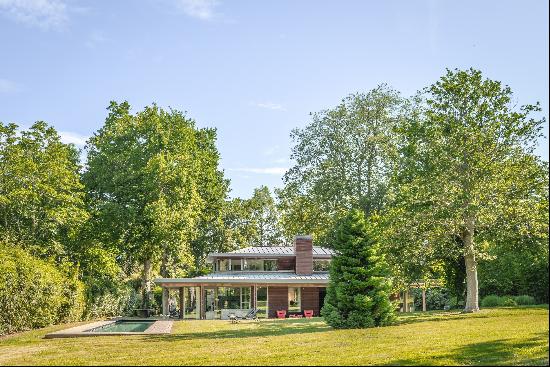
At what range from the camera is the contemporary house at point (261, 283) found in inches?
1359

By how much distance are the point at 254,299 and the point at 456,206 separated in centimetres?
1483

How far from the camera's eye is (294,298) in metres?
35.6

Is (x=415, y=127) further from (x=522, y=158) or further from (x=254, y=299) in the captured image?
(x=254, y=299)

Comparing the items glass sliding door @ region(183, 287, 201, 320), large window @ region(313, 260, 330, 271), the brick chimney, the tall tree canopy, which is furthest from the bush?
large window @ region(313, 260, 330, 271)

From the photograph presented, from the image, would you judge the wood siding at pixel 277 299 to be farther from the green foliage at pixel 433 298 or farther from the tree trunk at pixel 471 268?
the tree trunk at pixel 471 268

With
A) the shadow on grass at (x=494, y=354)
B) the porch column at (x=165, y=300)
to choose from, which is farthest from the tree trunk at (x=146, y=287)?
the shadow on grass at (x=494, y=354)

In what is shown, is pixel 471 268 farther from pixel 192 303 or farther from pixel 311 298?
pixel 192 303

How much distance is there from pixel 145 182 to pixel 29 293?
12715 millimetres

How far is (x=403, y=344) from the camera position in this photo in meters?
15.1

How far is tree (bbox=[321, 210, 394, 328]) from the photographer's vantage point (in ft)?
70.9

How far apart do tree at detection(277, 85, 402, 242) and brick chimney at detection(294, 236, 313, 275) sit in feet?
10.8

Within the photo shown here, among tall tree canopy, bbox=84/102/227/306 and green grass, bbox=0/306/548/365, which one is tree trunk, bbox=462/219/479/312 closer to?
green grass, bbox=0/306/548/365

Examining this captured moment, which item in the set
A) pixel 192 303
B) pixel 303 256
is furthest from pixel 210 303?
pixel 192 303

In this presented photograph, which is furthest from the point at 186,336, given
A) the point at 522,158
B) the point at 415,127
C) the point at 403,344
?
the point at 522,158
